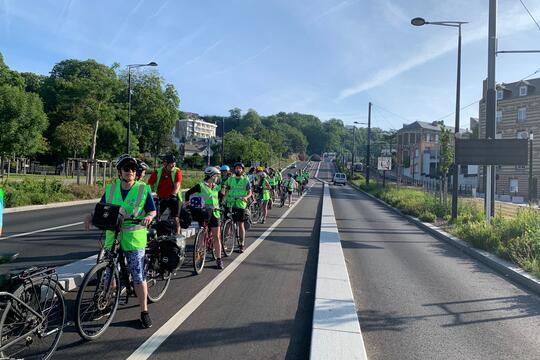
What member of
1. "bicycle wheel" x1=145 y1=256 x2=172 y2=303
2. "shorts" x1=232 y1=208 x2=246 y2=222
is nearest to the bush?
"shorts" x1=232 y1=208 x2=246 y2=222

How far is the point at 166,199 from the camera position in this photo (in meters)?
7.85

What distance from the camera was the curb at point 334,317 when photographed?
419 cm

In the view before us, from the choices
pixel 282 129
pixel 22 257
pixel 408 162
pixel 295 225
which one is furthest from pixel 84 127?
pixel 282 129

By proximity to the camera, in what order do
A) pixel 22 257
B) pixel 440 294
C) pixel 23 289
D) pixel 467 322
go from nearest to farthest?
pixel 23 289 < pixel 467 322 < pixel 440 294 < pixel 22 257

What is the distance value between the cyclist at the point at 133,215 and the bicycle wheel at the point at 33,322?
764 mm

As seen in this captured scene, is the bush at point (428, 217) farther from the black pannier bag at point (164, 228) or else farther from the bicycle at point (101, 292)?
the bicycle at point (101, 292)

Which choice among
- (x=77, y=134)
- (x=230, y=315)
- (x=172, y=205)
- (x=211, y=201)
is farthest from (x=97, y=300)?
(x=77, y=134)

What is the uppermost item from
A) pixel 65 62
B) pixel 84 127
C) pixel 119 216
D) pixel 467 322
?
pixel 65 62

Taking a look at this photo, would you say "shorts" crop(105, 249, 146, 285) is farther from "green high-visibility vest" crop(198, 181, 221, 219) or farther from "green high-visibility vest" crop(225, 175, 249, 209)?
"green high-visibility vest" crop(225, 175, 249, 209)

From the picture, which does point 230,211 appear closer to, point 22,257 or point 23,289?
point 22,257

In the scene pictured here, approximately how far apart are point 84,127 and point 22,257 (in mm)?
26574

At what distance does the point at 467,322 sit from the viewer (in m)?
5.42

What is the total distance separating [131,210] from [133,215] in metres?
0.06

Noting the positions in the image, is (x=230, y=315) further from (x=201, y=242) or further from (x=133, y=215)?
(x=201, y=242)
